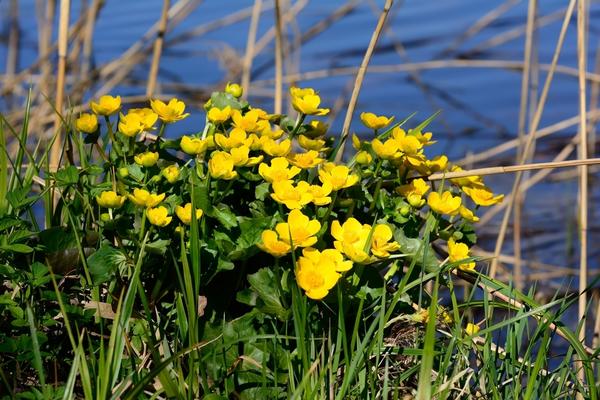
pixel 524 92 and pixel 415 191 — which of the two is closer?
pixel 415 191

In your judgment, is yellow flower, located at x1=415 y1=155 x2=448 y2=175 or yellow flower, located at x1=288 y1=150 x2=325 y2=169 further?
yellow flower, located at x1=415 y1=155 x2=448 y2=175

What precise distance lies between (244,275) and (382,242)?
0.26 metres

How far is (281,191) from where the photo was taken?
1.44 metres

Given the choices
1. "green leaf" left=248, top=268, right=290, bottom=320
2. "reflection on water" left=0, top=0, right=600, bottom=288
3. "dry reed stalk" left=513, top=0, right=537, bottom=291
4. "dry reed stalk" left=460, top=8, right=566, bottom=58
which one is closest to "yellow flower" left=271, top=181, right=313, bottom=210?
"green leaf" left=248, top=268, right=290, bottom=320

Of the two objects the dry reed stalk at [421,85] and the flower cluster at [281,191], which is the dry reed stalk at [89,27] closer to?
the flower cluster at [281,191]

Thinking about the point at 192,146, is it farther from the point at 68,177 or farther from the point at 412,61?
the point at 412,61

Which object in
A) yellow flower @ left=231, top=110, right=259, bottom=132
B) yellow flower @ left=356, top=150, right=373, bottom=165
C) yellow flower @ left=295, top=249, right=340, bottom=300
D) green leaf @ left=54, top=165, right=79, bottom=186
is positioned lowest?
yellow flower @ left=295, top=249, right=340, bottom=300

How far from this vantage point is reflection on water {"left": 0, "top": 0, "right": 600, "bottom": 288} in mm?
4879

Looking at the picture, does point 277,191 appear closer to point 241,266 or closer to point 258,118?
point 241,266

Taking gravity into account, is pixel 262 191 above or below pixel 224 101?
below

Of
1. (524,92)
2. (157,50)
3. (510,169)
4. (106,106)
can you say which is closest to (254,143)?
(106,106)

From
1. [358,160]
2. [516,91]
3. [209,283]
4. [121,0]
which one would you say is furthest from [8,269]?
[121,0]

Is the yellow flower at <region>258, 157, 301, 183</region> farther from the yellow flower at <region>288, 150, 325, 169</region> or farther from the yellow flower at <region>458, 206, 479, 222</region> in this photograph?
the yellow flower at <region>458, 206, 479, 222</region>

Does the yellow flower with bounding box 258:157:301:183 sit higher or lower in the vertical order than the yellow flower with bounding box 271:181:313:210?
higher
